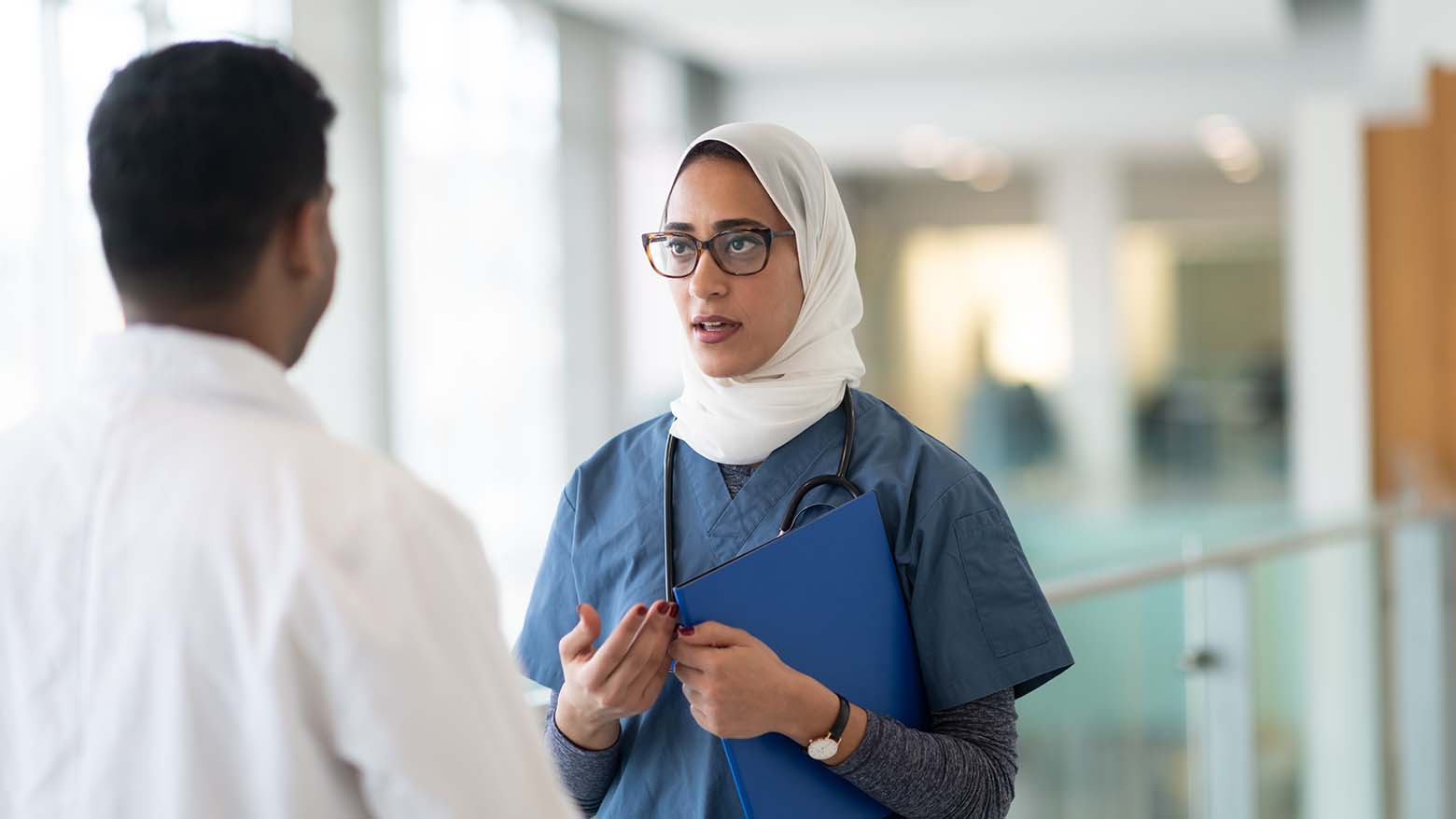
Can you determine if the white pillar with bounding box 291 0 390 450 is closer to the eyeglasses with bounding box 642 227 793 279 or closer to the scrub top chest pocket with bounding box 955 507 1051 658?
A: the eyeglasses with bounding box 642 227 793 279

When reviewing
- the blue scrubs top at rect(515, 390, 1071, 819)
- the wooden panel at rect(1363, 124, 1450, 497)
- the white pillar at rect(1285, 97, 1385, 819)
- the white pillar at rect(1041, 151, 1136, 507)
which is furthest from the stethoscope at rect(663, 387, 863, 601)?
the white pillar at rect(1041, 151, 1136, 507)

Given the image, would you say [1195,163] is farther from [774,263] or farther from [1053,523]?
[774,263]

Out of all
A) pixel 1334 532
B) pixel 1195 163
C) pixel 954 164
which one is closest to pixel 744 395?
pixel 1334 532

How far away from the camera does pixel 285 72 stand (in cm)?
90

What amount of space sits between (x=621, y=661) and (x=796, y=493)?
254 millimetres

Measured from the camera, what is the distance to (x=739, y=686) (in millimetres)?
1206

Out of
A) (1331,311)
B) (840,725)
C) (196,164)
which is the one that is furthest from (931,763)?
(1331,311)

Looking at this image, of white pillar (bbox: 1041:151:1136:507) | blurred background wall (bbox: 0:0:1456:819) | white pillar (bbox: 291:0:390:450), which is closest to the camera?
blurred background wall (bbox: 0:0:1456:819)

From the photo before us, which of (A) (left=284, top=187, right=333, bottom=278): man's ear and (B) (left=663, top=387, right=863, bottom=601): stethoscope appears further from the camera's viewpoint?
(B) (left=663, top=387, right=863, bottom=601): stethoscope

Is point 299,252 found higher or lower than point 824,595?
higher

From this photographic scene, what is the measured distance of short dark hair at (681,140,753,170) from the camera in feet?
4.58

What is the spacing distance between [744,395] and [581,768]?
0.38m

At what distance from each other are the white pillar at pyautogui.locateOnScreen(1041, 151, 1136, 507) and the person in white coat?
31.1 ft

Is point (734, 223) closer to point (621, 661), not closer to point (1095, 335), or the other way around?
point (621, 661)
